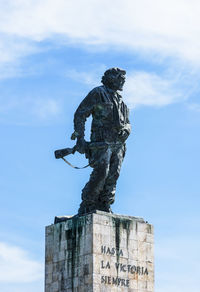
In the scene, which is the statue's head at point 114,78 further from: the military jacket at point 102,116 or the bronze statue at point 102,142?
the military jacket at point 102,116

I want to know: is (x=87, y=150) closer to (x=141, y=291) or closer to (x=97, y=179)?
(x=97, y=179)

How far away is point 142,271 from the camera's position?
27375 millimetres

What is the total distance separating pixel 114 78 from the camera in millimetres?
28172

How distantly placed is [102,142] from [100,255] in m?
3.45

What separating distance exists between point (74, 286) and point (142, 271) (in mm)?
2193

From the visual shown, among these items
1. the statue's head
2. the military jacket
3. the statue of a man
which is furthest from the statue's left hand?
the statue's head

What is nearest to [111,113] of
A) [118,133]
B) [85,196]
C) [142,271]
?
[118,133]

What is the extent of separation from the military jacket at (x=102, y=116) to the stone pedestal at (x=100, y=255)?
2467 millimetres

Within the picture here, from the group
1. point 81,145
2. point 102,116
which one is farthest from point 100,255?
point 102,116

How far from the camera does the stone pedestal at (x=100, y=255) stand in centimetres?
2633

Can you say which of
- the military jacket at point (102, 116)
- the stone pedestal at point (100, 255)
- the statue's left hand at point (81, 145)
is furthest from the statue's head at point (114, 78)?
the stone pedestal at point (100, 255)

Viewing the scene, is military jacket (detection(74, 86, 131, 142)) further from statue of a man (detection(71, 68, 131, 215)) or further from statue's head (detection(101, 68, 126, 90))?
statue's head (detection(101, 68, 126, 90))

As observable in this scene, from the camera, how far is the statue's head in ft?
92.5

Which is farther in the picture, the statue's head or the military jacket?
the statue's head
